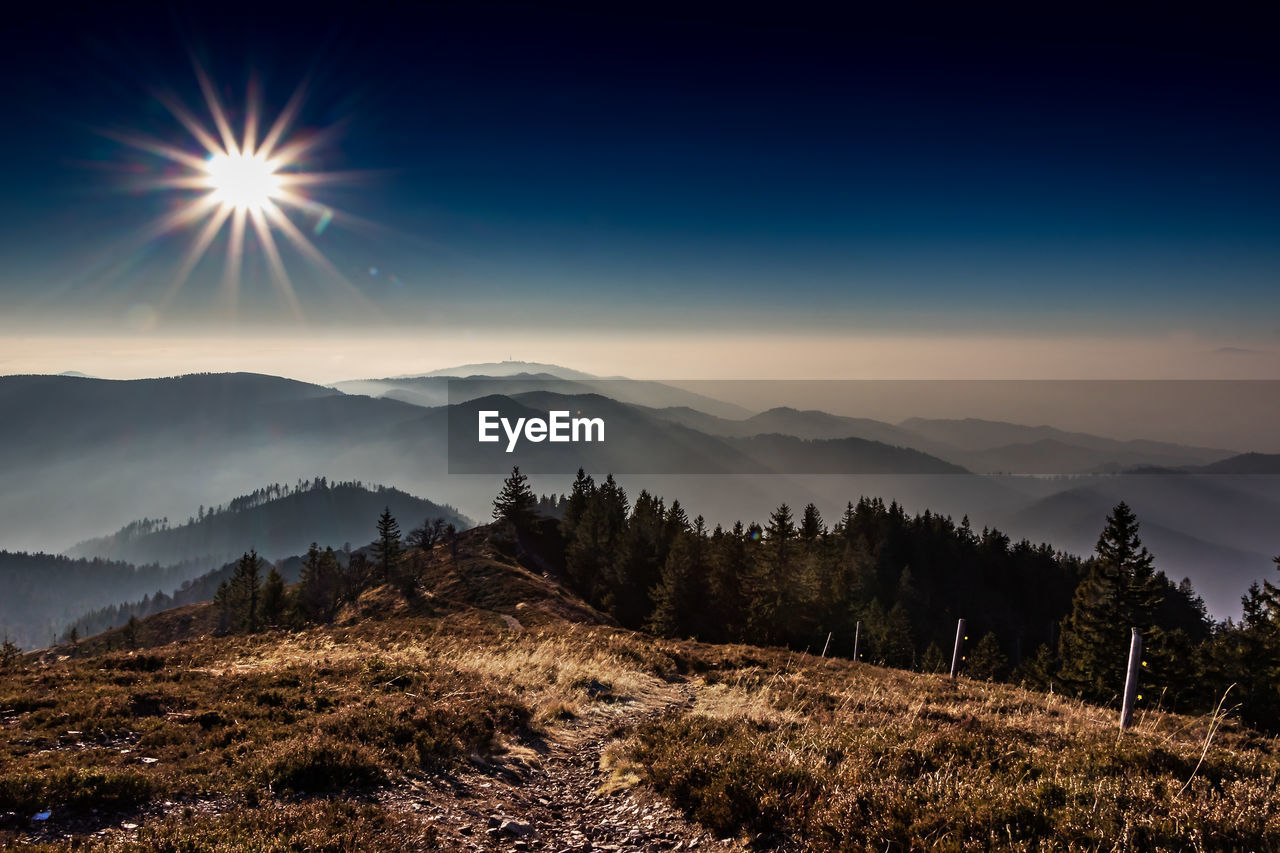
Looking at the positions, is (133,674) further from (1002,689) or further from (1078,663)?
(1078,663)

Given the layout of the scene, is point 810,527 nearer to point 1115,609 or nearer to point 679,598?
point 679,598

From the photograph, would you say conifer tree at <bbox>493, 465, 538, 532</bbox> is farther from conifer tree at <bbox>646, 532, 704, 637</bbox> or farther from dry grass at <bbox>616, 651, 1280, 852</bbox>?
dry grass at <bbox>616, 651, 1280, 852</bbox>

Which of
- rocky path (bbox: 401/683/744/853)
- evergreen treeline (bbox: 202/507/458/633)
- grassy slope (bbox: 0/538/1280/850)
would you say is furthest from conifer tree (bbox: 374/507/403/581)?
rocky path (bbox: 401/683/744/853)

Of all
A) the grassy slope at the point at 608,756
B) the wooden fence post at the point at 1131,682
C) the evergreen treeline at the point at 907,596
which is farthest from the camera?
the evergreen treeline at the point at 907,596

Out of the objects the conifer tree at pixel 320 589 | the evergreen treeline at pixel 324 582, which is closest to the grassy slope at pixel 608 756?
the evergreen treeline at pixel 324 582

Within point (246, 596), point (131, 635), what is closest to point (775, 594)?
point (246, 596)

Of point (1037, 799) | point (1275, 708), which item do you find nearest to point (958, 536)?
point (1275, 708)

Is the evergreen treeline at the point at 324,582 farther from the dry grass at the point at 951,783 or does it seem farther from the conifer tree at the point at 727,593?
the dry grass at the point at 951,783
